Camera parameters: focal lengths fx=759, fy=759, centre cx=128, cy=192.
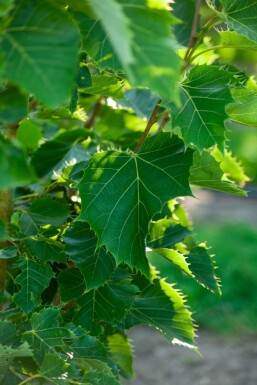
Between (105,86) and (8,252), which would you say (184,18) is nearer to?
(105,86)

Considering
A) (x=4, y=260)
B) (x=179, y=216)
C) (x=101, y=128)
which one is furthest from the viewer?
(x=101, y=128)

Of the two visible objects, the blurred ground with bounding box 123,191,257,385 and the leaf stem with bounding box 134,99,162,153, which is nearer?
the leaf stem with bounding box 134,99,162,153

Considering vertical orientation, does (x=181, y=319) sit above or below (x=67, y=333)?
below

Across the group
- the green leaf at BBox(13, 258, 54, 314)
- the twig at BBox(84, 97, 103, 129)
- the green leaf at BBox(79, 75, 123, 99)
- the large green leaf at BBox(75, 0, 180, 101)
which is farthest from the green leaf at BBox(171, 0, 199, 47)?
the large green leaf at BBox(75, 0, 180, 101)

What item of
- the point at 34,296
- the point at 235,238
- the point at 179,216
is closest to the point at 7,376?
the point at 34,296

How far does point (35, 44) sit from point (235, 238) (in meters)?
5.07

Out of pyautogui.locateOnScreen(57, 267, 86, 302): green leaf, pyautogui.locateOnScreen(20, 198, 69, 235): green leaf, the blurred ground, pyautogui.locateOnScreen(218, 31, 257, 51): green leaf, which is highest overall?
pyautogui.locateOnScreen(218, 31, 257, 51): green leaf

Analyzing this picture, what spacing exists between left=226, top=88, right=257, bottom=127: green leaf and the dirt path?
9.75ft

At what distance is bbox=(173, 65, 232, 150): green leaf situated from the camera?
1085 millimetres

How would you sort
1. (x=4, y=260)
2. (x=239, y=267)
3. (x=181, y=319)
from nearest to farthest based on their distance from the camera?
(x=4, y=260)
(x=181, y=319)
(x=239, y=267)

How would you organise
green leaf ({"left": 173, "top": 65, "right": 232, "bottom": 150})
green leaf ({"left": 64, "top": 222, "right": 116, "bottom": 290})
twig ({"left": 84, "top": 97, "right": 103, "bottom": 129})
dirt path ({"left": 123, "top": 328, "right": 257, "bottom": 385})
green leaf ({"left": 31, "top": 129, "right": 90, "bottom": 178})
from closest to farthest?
1. green leaf ({"left": 173, "top": 65, "right": 232, "bottom": 150})
2. green leaf ({"left": 64, "top": 222, "right": 116, "bottom": 290})
3. green leaf ({"left": 31, "top": 129, "right": 90, "bottom": 178})
4. twig ({"left": 84, "top": 97, "right": 103, "bottom": 129})
5. dirt path ({"left": 123, "top": 328, "right": 257, "bottom": 385})

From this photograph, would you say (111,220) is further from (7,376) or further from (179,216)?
(179,216)

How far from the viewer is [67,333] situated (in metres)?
1.10

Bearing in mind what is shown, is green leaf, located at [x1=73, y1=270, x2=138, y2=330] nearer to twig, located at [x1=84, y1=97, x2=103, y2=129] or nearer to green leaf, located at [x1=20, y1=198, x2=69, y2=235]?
green leaf, located at [x1=20, y1=198, x2=69, y2=235]
